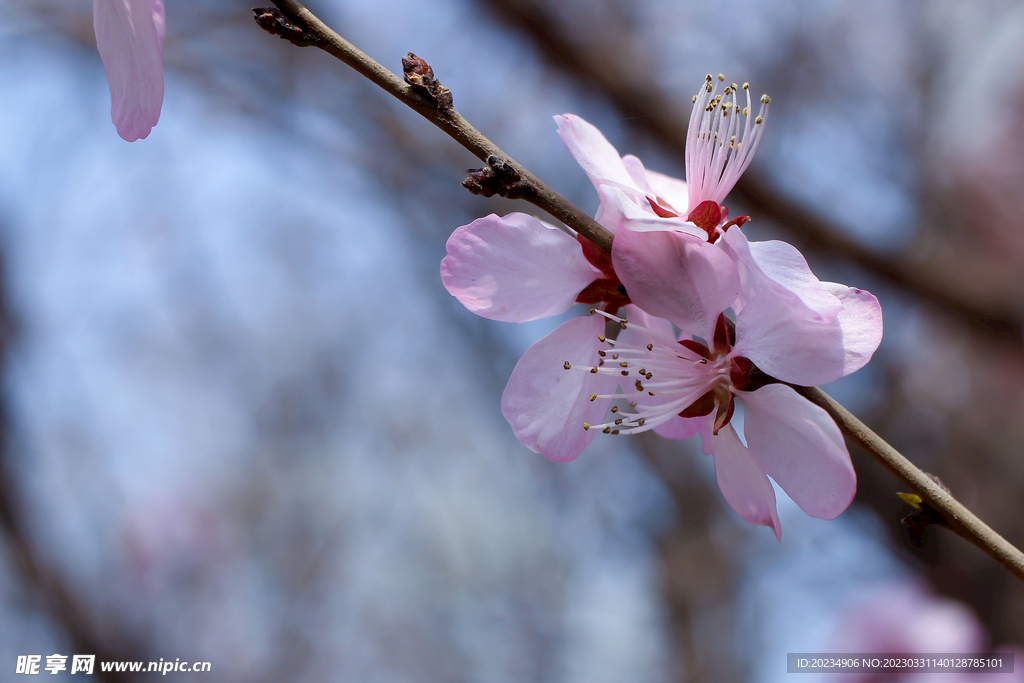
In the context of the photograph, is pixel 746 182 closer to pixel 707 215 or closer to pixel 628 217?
pixel 707 215

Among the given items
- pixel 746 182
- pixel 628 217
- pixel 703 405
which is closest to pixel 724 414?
pixel 703 405

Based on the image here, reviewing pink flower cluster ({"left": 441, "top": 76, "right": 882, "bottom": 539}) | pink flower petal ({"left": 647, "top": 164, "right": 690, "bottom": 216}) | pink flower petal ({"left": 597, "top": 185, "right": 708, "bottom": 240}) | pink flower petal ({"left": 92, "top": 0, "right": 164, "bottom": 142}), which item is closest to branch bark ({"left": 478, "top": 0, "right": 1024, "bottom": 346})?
pink flower petal ({"left": 647, "top": 164, "right": 690, "bottom": 216})

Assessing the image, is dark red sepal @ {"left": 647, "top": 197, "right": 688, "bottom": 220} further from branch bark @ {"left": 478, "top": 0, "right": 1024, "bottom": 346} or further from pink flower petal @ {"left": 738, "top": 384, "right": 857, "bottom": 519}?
branch bark @ {"left": 478, "top": 0, "right": 1024, "bottom": 346}

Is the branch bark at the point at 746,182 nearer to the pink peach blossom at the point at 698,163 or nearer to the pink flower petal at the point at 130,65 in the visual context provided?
the pink peach blossom at the point at 698,163

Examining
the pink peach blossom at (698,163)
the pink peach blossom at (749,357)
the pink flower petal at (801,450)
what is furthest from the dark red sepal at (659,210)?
the pink flower petal at (801,450)

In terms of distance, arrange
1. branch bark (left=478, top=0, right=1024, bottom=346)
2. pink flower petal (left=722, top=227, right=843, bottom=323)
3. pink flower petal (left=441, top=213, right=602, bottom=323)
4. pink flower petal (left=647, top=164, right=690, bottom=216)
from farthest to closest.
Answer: branch bark (left=478, top=0, right=1024, bottom=346), pink flower petal (left=647, top=164, right=690, bottom=216), pink flower petal (left=441, top=213, right=602, bottom=323), pink flower petal (left=722, top=227, right=843, bottom=323)

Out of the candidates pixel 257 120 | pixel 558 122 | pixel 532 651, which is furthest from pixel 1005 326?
pixel 257 120

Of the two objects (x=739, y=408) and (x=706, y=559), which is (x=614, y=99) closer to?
(x=739, y=408)
